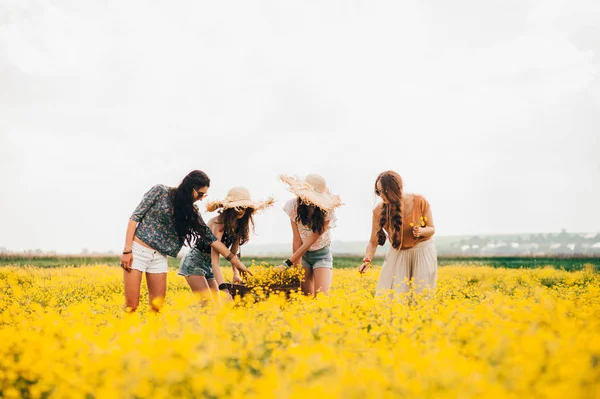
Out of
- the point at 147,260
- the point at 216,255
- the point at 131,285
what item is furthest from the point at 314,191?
the point at 131,285

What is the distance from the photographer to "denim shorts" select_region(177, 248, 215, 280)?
6852mm

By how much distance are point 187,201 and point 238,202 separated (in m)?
0.74

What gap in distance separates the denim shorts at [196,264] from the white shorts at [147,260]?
68 cm

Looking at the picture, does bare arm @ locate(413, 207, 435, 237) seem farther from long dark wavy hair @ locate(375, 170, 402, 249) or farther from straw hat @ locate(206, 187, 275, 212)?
straw hat @ locate(206, 187, 275, 212)

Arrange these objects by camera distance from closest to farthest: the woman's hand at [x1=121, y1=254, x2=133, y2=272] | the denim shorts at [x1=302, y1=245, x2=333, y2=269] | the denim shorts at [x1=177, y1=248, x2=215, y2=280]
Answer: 1. the woman's hand at [x1=121, y1=254, x2=133, y2=272]
2. the denim shorts at [x1=177, y1=248, x2=215, y2=280]
3. the denim shorts at [x1=302, y1=245, x2=333, y2=269]

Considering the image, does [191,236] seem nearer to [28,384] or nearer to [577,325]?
[28,384]

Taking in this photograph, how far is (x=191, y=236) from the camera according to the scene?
6438 mm

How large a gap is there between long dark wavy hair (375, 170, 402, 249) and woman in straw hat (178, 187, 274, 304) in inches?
61.4

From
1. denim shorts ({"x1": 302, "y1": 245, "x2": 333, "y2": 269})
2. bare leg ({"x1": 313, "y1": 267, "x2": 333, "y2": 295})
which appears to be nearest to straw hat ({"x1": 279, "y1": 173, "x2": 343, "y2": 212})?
denim shorts ({"x1": 302, "y1": 245, "x2": 333, "y2": 269})

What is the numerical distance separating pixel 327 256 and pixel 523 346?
156 inches

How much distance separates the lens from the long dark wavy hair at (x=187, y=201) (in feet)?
20.0

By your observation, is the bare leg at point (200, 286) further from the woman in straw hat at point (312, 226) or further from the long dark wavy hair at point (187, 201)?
the woman in straw hat at point (312, 226)

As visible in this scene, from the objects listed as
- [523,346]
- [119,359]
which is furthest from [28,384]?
[523,346]

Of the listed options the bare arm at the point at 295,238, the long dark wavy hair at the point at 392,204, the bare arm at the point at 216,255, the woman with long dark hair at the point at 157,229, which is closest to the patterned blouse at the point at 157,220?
the woman with long dark hair at the point at 157,229
